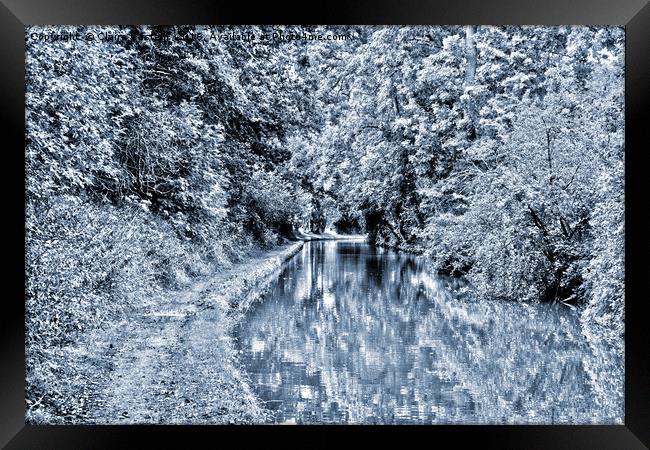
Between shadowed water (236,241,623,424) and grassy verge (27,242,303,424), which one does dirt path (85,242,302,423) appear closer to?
grassy verge (27,242,303,424)

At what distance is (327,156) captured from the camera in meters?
5.99

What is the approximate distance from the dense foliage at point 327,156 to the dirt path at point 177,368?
260mm

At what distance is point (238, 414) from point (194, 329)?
1149 millimetres

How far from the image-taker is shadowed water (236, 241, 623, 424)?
461 cm

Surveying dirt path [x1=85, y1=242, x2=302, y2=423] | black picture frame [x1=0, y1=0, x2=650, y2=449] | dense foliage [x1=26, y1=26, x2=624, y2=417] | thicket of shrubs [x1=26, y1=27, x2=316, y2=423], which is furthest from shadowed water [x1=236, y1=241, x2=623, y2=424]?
thicket of shrubs [x1=26, y1=27, x2=316, y2=423]

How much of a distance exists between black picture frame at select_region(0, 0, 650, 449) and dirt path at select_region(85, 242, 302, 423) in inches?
19.2

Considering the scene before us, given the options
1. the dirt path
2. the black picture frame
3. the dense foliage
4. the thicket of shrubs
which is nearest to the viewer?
the black picture frame

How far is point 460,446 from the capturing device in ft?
13.3

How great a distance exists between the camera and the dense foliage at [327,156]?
15.9ft

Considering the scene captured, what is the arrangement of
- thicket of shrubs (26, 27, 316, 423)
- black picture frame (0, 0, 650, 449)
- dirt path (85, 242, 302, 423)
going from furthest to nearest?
thicket of shrubs (26, 27, 316, 423)
dirt path (85, 242, 302, 423)
black picture frame (0, 0, 650, 449)

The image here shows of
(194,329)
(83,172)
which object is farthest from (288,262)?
(83,172)
